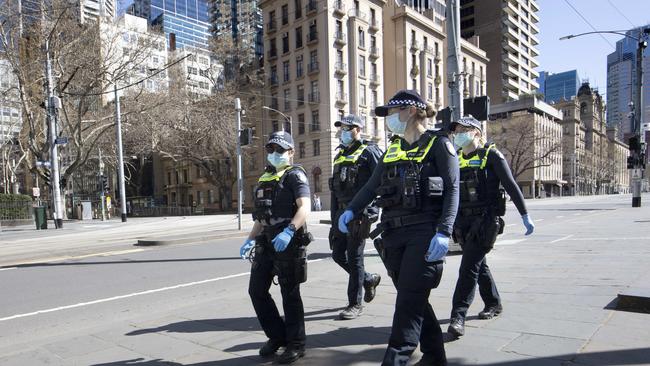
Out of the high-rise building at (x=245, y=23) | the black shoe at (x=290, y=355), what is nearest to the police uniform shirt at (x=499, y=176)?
the black shoe at (x=290, y=355)

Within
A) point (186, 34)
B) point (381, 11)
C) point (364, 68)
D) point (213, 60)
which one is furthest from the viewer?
point (186, 34)

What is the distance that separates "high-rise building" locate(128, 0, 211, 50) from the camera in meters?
38.8

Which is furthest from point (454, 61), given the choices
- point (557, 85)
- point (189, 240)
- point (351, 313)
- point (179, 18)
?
point (557, 85)

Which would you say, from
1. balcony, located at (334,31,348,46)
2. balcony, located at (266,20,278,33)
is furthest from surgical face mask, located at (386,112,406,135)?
balcony, located at (266,20,278,33)

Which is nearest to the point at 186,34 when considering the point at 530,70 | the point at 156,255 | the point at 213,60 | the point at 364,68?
the point at 213,60

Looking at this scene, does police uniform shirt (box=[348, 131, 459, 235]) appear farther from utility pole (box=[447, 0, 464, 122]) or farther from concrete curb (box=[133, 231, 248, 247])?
concrete curb (box=[133, 231, 248, 247])

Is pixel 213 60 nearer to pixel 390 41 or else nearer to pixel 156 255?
pixel 390 41

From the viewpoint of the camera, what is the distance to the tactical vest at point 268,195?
12.1ft

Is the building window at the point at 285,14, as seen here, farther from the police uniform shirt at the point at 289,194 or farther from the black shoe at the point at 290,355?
the black shoe at the point at 290,355

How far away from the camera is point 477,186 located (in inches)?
167

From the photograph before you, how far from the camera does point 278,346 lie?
3732 mm

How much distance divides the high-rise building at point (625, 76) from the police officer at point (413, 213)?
23.0 meters

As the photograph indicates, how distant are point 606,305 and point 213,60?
152ft

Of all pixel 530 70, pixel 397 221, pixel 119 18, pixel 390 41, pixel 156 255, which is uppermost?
pixel 530 70
